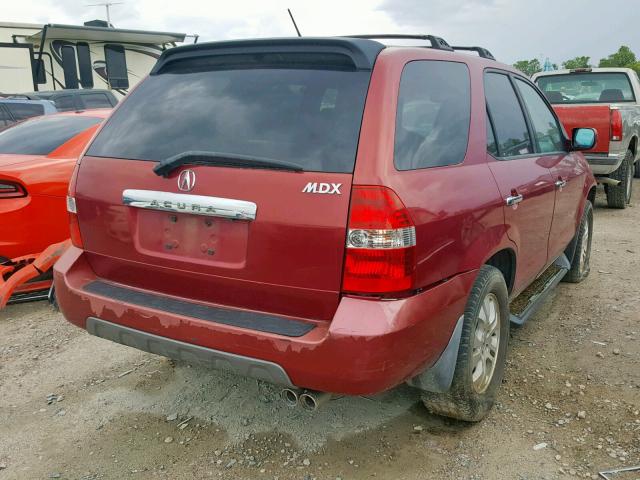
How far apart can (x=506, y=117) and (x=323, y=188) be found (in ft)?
5.23

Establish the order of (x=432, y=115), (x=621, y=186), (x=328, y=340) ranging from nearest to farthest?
(x=328, y=340) → (x=432, y=115) → (x=621, y=186)

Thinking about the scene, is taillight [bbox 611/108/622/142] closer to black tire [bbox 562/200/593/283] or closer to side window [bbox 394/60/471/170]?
black tire [bbox 562/200/593/283]

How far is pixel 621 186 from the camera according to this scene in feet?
27.6

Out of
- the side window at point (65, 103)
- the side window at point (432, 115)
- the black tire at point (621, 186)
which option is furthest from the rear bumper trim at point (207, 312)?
the side window at point (65, 103)

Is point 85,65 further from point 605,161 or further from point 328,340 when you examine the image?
point 328,340

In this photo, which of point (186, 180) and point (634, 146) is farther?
point (634, 146)

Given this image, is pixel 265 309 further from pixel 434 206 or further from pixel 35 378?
pixel 35 378

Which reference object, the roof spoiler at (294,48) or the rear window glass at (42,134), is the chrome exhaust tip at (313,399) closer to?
the roof spoiler at (294,48)

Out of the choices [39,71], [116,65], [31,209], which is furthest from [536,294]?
[116,65]

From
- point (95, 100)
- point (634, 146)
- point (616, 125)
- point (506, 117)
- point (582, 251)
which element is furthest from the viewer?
point (95, 100)

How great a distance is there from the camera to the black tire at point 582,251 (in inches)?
190

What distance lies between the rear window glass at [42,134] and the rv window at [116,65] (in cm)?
1479

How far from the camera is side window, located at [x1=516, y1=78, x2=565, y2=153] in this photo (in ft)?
12.2

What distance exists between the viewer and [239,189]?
2246mm
